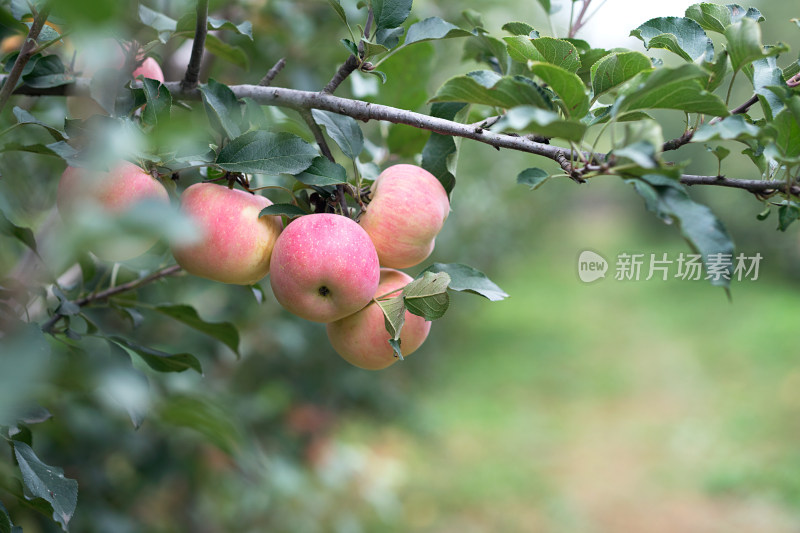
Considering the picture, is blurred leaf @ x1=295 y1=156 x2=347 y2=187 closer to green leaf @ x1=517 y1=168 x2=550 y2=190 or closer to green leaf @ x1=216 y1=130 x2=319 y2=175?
green leaf @ x1=216 y1=130 x2=319 y2=175

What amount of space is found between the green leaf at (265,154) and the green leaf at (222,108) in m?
0.02

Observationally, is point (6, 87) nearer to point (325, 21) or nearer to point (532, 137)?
point (532, 137)

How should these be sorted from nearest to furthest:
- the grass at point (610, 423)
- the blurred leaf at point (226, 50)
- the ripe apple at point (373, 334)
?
the ripe apple at point (373, 334), the blurred leaf at point (226, 50), the grass at point (610, 423)

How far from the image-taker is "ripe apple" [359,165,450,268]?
2.29ft

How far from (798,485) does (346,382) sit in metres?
2.23

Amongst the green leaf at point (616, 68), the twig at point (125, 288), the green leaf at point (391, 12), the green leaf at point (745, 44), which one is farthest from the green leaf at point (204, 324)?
the green leaf at point (745, 44)

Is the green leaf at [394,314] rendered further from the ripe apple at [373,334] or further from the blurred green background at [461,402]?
the blurred green background at [461,402]

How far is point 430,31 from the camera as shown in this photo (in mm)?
700

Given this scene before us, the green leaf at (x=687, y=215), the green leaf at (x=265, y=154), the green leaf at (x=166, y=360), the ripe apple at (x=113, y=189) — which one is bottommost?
the green leaf at (x=166, y=360)

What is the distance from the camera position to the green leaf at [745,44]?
0.55 metres

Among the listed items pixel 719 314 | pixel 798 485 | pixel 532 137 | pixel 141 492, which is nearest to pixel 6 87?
pixel 532 137

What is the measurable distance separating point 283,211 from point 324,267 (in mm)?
90

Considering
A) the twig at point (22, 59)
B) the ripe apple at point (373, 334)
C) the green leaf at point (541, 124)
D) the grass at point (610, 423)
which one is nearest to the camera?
the green leaf at point (541, 124)

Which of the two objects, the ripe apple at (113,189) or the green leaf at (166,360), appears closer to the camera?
the ripe apple at (113,189)
